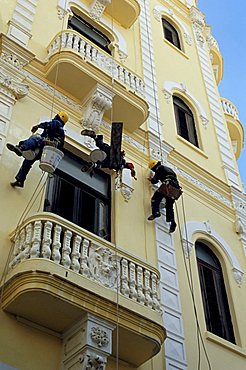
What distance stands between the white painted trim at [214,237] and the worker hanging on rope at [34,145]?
3936 mm

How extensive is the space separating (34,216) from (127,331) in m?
2.20

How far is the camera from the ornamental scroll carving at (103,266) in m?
8.95

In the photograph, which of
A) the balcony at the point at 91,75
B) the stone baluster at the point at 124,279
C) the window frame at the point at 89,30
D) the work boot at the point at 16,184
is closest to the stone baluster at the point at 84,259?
the stone baluster at the point at 124,279

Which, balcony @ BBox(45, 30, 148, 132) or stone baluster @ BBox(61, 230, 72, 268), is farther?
balcony @ BBox(45, 30, 148, 132)

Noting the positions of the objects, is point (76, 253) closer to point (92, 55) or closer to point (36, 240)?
point (36, 240)

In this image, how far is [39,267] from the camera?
26.8ft

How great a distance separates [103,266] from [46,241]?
1.06m

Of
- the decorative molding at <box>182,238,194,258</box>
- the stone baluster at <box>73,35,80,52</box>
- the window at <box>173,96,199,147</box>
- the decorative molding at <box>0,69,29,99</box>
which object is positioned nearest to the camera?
the decorative molding at <box>0,69,29,99</box>

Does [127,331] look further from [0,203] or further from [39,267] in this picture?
[0,203]

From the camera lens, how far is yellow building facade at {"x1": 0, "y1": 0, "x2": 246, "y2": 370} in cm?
841

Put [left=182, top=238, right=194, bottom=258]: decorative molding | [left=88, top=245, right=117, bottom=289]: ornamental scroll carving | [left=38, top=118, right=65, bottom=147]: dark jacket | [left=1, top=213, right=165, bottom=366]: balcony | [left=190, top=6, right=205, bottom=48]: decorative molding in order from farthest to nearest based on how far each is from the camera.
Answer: [left=190, top=6, right=205, bottom=48]: decorative molding → [left=182, top=238, right=194, bottom=258]: decorative molding → [left=38, top=118, right=65, bottom=147]: dark jacket → [left=88, top=245, right=117, bottom=289]: ornamental scroll carving → [left=1, top=213, right=165, bottom=366]: balcony

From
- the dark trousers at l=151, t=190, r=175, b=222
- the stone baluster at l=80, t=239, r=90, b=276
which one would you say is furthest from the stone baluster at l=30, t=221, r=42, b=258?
the dark trousers at l=151, t=190, r=175, b=222

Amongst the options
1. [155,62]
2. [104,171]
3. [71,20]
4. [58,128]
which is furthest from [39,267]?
[155,62]

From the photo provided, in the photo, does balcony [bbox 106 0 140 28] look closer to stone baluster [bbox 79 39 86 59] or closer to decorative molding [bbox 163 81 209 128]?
decorative molding [bbox 163 81 209 128]
